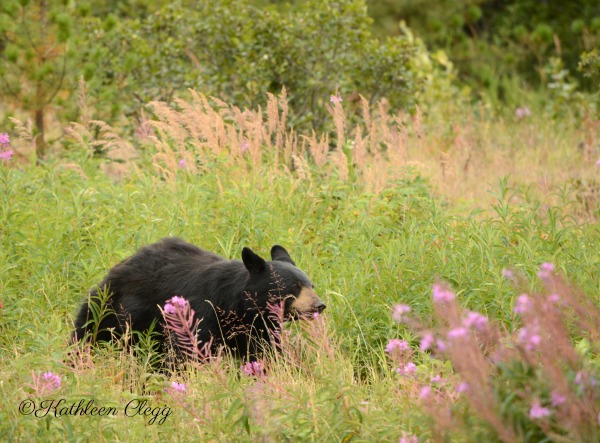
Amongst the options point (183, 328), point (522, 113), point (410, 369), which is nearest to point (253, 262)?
point (410, 369)

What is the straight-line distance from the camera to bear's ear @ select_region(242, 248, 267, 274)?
4855mm

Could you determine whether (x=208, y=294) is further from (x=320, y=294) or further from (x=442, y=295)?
(x=442, y=295)

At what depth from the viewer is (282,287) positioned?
493 centimetres

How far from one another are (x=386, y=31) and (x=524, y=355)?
1495 cm

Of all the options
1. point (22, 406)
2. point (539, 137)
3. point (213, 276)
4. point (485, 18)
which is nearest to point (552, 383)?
point (22, 406)

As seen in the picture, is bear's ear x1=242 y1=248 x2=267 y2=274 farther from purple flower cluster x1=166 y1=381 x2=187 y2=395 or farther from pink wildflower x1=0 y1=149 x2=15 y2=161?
pink wildflower x1=0 y1=149 x2=15 y2=161

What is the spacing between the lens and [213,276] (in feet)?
16.9

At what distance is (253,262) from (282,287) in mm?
219

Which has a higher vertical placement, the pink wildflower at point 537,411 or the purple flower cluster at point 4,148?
the pink wildflower at point 537,411

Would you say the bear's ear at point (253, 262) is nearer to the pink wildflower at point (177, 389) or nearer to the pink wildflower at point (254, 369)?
the pink wildflower at point (254, 369)

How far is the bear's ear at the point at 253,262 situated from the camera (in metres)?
4.86

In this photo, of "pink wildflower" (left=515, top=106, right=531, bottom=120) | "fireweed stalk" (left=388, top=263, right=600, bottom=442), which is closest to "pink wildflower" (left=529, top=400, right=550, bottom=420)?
"fireweed stalk" (left=388, top=263, right=600, bottom=442)

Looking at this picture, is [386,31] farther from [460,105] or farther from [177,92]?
[177,92]

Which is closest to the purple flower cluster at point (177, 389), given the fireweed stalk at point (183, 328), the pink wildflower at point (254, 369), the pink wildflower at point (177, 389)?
the pink wildflower at point (177, 389)
